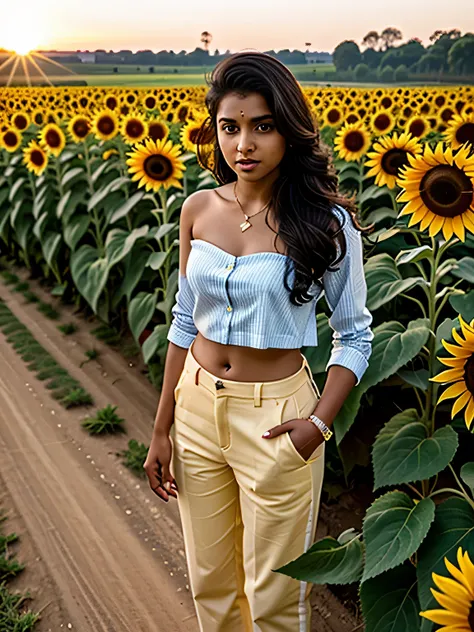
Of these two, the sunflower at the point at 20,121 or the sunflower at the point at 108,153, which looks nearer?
the sunflower at the point at 108,153

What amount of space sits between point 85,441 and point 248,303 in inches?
83.9

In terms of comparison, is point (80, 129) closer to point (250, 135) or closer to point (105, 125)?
point (105, 125)

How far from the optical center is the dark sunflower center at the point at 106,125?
4.62 m

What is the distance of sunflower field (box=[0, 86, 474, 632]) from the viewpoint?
1509mm

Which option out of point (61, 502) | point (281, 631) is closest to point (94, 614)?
point (61, 502)

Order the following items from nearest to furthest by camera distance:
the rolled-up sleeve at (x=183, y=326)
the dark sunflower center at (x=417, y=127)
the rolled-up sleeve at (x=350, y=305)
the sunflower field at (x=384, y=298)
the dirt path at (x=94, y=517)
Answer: the rolled-up sleeve at (x=350, y=305) < the sunflower field at (x=384, y=298) < the rolled-up sleeve at (x=183, y=326) < the dirt path at (x=94, y=517) < the dark sunflower center at (x=417, y=127)

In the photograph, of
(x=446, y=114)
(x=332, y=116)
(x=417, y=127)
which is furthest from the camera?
(x=446, y=114)

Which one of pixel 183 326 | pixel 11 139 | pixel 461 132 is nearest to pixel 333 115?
pixel 461 132

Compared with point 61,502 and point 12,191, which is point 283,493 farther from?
point 12,191

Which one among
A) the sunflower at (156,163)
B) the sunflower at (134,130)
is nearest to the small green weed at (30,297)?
the sunflower at (134,130)

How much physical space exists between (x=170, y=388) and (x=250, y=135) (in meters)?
0.67

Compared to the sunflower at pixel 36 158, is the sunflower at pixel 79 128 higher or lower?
higher

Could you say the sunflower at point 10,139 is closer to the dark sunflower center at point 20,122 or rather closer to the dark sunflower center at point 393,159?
the dark sunflower center at point 20,122

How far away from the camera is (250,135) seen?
131cm
